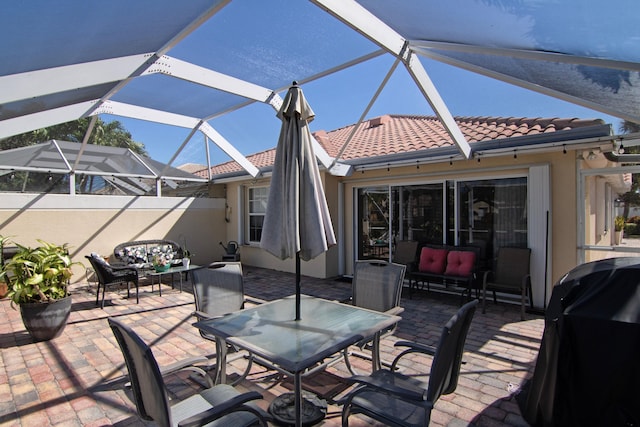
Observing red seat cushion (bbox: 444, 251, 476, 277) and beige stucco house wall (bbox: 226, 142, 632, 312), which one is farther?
red seat cushion (bbox: 444, 251, 476, 277)

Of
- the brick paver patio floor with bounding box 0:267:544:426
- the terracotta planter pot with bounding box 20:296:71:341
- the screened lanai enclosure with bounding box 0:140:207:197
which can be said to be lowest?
the brick paver patio floor with bounding box 0:267:544:426

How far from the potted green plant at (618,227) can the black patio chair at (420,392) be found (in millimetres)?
6554

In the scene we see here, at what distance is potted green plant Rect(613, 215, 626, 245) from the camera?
6.78m

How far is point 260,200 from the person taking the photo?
11289 mm

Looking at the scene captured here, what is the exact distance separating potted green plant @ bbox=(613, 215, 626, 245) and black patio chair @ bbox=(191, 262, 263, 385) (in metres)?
7.39

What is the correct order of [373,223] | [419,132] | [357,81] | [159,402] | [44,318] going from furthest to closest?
[419,132], [373,223], [357,81], [44,318], [159,402]

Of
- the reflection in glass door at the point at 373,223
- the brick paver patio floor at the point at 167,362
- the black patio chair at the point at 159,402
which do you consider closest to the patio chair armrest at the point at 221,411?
the black patio chair at the point at 159,402

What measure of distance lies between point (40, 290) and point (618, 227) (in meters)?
10.2

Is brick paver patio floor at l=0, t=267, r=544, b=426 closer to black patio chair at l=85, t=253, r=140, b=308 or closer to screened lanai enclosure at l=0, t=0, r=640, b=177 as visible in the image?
black patio chair at l=85, t=253, r=140, b=308

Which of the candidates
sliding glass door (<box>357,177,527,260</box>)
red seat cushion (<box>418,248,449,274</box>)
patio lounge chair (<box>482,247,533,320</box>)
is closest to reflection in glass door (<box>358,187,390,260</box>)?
sliding glass door (<box>357,177,527,260</box>)

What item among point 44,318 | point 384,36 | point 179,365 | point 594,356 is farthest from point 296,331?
point 44,318

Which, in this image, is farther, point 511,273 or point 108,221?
point 108,221

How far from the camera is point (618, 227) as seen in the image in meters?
6.97

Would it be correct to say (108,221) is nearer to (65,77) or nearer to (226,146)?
(226,146)
